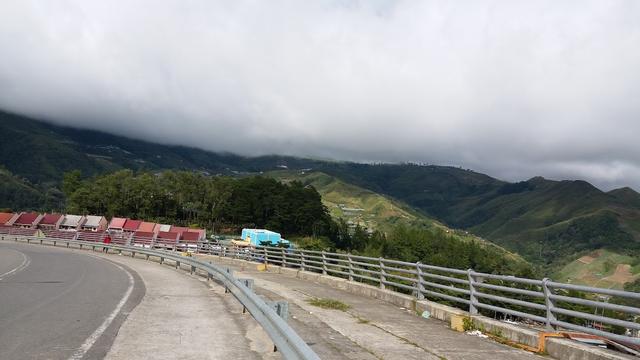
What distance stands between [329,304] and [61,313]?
6968mm

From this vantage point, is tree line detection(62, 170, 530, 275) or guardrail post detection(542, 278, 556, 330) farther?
tree line detection(62, 170, 530, 275)

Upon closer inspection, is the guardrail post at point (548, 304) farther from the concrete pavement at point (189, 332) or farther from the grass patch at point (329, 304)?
the grass patch at point (329, 304)

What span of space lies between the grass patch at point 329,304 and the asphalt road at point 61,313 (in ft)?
16.0

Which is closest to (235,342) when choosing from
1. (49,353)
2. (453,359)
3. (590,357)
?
(49,353)

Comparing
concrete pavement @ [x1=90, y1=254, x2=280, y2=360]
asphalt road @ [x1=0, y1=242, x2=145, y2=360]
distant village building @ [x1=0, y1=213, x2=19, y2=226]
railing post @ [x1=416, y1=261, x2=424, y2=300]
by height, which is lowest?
distant village building @ [x1=0, y1=213, x2=19, y2=226]

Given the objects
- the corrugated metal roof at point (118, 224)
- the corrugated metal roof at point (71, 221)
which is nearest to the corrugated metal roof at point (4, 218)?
the corrugated metal roof at point (71, 221)

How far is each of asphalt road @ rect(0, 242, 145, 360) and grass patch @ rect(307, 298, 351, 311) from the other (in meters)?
4.88

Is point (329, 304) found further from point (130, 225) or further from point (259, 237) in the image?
point (130, 225)

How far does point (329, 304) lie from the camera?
15.0 metres

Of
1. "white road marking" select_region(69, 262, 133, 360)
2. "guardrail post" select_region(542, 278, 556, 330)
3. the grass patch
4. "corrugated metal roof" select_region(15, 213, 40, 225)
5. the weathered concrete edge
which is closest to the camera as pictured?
"white road marking" select_region(69, 262, 133, 360)

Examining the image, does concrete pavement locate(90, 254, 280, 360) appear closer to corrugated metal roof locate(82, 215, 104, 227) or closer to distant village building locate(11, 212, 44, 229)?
distant village building locate(11, 212, 44, 229)

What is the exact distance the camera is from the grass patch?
1454 cm

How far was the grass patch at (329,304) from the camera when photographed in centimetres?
1454

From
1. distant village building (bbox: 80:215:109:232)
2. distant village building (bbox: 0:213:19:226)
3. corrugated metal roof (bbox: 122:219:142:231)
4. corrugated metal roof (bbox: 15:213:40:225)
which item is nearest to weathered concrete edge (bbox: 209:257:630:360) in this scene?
corrugated metal roof (bbox: 122:219:142:231)
